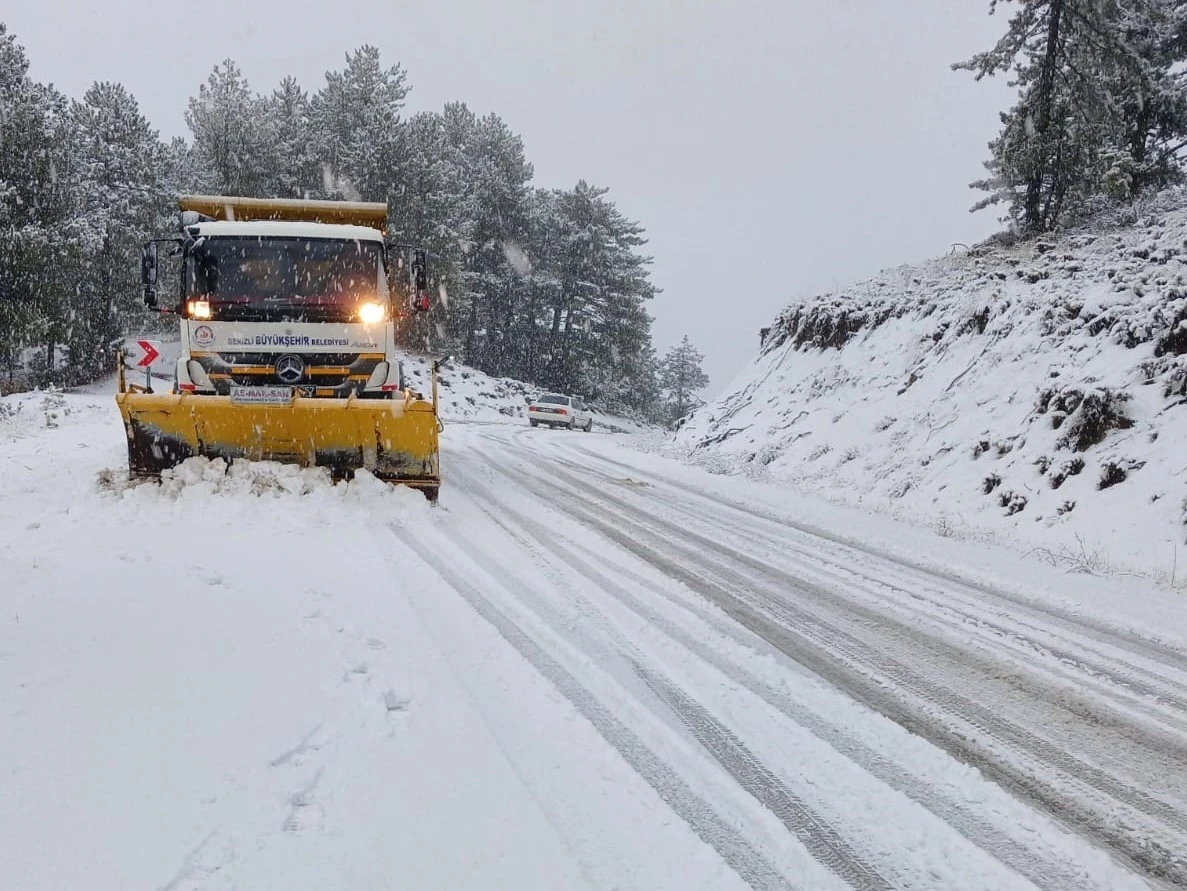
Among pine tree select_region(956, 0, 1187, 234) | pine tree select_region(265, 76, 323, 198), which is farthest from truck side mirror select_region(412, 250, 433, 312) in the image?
pine tree select_region(265, 76, 323, 198)

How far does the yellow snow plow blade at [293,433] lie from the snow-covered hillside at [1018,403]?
5.90 metres

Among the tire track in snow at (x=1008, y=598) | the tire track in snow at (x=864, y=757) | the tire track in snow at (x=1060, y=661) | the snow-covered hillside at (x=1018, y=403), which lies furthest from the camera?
the snow-covered hillside at (x=1018, y=403)

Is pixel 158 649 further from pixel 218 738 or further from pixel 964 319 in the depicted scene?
pixel 964 319

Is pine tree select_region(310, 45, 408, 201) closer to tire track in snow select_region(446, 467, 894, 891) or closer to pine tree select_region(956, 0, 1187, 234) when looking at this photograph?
pine tree select_region(956, 0, 1187, 234)

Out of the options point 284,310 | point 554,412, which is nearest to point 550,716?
point 284,310

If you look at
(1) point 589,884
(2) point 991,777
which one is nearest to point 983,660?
(2) point 991,777

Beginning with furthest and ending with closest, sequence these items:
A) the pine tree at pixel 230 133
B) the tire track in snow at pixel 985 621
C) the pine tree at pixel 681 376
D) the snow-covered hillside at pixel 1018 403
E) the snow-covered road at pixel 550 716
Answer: the pine tree at pixel 681 376
the pine tree at pixel 230 133
the snow-covered hillside at pixel 1018 403
the tire track in snow at pixel 985 621
the snow-covered road at pixel 550 716

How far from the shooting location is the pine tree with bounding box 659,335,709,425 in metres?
70.6

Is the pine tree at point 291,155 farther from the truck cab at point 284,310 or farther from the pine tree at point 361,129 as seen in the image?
the truck cab at point 284,310

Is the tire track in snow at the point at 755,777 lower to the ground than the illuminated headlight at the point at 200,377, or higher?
lower

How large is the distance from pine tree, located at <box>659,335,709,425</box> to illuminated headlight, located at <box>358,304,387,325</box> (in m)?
62.2

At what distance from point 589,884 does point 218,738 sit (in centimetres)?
148

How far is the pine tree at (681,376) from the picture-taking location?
70.6 meters

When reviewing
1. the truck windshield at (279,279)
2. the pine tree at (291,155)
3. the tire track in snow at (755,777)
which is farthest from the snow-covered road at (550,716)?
the pine tree at (291,155)
